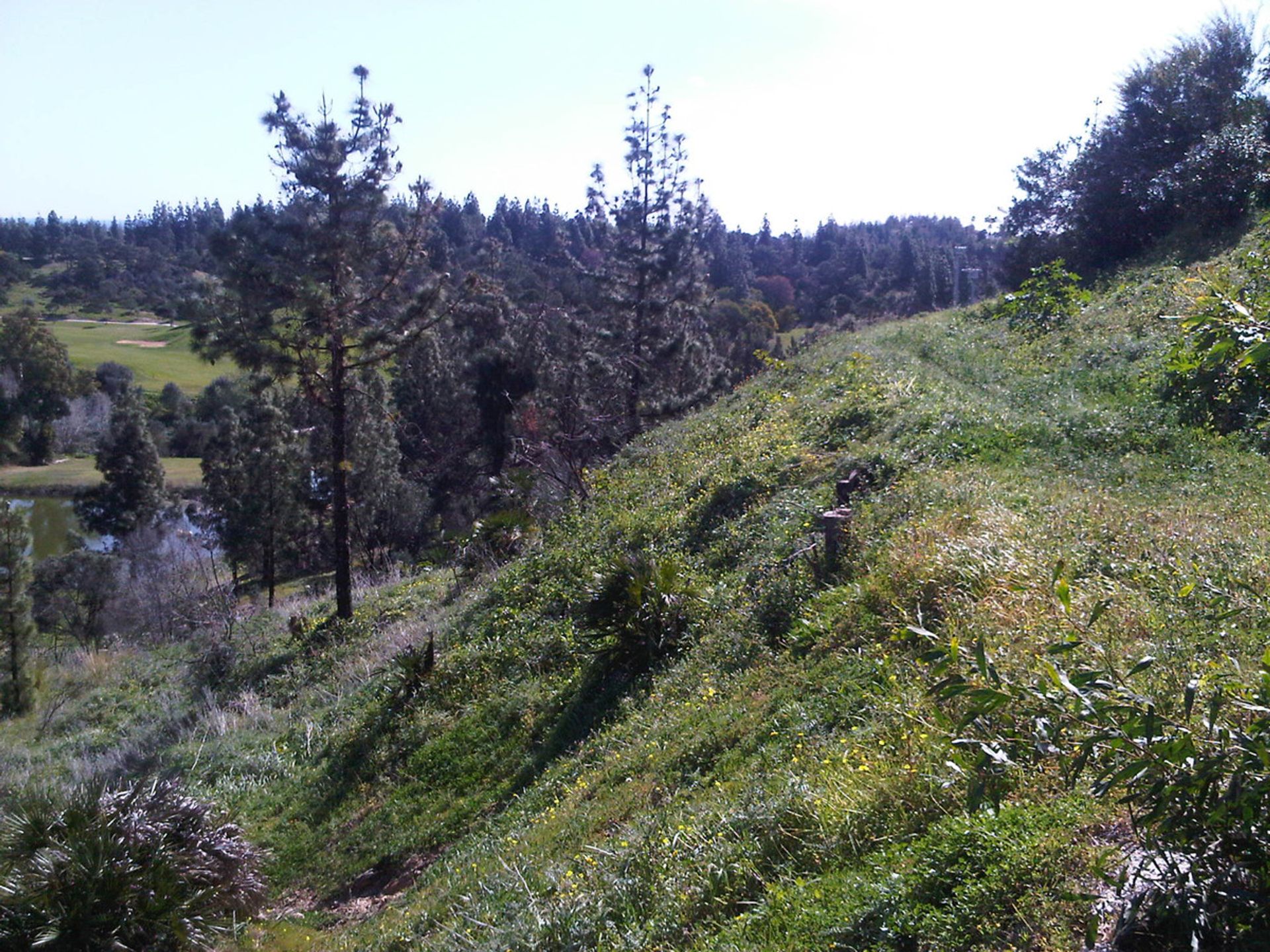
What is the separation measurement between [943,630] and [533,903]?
280 centimetres

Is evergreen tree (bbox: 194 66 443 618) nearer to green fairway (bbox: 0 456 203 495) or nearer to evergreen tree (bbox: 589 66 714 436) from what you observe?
evergreen tree (bbox: 589 66 714 436)

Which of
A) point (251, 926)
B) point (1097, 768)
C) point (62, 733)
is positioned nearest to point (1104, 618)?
point (1097, 768)

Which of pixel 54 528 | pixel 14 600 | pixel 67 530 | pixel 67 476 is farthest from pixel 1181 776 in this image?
pixel 67 476

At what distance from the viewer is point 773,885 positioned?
3705mm

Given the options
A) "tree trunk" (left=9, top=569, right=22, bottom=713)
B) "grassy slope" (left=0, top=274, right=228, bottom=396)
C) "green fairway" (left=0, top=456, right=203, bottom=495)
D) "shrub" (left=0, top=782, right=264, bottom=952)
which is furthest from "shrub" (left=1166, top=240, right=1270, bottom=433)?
"grassy slope" (left=0, top=274, right=228, bottom=396)

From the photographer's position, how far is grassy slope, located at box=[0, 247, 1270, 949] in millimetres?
3648

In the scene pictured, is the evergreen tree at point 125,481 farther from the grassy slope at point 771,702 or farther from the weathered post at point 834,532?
the weathered post at point 834,532

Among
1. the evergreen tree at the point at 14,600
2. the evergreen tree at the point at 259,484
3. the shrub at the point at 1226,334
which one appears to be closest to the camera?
the shrub at the point at 1226,334

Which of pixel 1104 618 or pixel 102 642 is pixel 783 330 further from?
pixel 1104 618

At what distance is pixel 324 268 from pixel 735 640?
12.9 metres

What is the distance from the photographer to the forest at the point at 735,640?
10.0ft

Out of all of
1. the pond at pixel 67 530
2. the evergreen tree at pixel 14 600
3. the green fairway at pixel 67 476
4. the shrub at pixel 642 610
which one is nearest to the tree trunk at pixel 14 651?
the evergreen tree at pixel 14 600

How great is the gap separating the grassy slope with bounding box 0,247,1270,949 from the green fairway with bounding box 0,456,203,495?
32.1 meters

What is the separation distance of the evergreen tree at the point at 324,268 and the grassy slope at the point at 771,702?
5.97 meters
